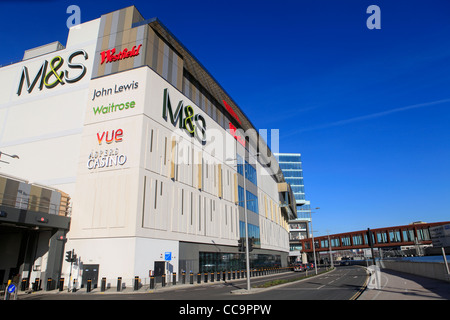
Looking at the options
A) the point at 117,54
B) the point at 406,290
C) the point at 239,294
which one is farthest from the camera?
the point at 117,54

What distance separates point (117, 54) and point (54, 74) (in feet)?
35.0

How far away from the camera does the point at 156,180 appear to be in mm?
31562

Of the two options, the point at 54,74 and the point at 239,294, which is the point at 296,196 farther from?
the point at 239,294

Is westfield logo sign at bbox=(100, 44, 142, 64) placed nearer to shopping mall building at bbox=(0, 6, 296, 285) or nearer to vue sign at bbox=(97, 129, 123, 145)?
shopping mall building at bbox=(0, 6, 296, 285)

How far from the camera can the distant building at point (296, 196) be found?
130125 millimetres

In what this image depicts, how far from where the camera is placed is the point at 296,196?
142375 mm

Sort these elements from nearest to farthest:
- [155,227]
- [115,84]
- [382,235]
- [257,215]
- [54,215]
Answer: [54,215] → [155,227] → [115,84] → [257,215] → [382,235]

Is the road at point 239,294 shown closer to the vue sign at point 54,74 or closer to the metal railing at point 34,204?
the metal railing at point 34,204

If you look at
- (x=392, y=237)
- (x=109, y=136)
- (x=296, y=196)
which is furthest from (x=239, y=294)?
(x=296, y=196)

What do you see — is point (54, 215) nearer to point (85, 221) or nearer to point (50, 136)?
point (85, 221)

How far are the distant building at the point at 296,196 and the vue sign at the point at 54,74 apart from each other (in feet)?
362

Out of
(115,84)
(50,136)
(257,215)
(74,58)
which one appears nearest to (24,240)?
(50,136)
